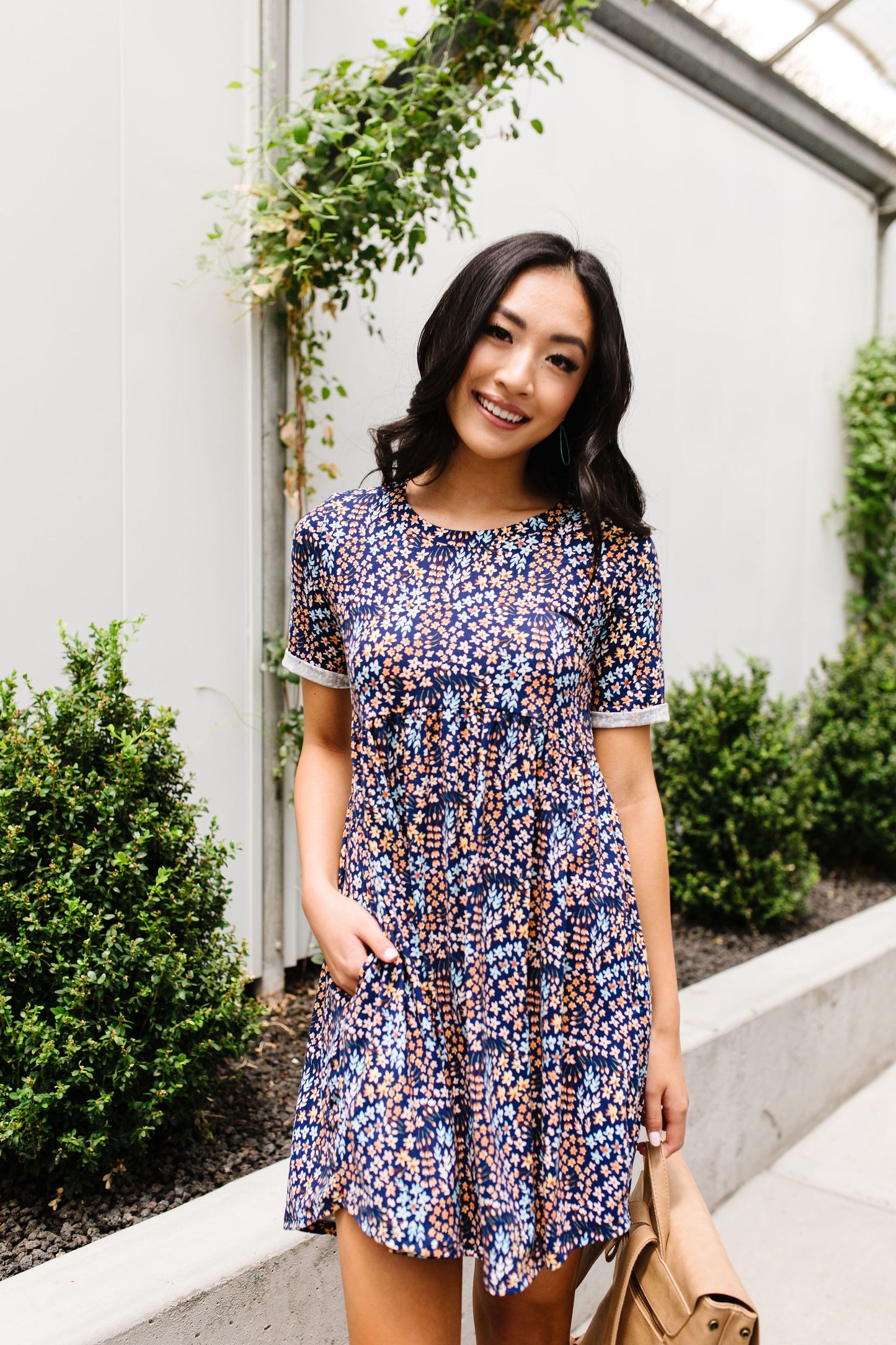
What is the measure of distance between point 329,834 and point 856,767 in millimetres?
3904

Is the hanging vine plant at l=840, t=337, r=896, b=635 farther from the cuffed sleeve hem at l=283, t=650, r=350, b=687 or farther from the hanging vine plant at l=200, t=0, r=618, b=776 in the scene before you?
the cuffed sleeve hem at l=283, t=650, r=350, b=687

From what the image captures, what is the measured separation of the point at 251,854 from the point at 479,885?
68.5 inches

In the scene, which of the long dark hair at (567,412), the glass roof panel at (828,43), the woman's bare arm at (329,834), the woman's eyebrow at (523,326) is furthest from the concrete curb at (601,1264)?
the glass roof panel at (828,43)

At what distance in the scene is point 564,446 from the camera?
169 centimetres

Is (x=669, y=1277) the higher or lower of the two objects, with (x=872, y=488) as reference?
lower

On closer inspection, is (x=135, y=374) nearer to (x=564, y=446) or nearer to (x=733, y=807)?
(x=564, y=446)

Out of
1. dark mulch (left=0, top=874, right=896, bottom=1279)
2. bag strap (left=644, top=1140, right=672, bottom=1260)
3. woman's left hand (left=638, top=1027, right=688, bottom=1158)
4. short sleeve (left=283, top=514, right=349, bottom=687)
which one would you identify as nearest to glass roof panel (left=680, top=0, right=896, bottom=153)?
short sleeve (left=283, top=514, right=349, bottom=687)

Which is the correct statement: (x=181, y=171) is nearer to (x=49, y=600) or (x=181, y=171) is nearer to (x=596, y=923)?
(x=49, y=600)

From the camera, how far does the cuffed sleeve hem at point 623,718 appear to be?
62.9 inches

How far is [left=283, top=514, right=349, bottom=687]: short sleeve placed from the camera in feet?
5.27

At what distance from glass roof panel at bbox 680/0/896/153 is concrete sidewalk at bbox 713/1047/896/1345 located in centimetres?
414

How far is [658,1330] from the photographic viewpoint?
1436mm

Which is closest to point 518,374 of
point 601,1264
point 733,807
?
point 601,1264

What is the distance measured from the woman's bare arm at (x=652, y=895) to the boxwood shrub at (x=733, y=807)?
2436 mm
